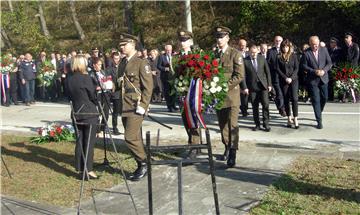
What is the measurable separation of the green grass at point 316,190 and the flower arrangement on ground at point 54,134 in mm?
5294

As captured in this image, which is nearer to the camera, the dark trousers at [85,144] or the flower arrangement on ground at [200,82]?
the flower arrangement on ground at [200,82]

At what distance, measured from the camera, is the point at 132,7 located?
31016 mm

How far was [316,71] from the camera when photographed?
1121 centimetres

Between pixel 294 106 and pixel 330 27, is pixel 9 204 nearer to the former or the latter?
pixel 294 106

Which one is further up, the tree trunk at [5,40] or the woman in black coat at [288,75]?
the tree trunk at [5,40]

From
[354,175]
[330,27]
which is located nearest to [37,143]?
[354,175]

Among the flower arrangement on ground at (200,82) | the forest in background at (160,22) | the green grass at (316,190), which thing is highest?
the forest in background at (160,22)

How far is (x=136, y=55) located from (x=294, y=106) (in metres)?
4.69

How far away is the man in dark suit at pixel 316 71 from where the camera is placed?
11.2m

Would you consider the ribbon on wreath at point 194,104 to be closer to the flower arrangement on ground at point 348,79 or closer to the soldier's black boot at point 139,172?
the soldier's black boot at point 139,172

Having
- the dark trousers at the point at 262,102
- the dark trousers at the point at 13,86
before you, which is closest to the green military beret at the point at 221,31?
the dark trousers at the point at 262,102

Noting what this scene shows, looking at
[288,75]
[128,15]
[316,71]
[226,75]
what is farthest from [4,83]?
[226,75]

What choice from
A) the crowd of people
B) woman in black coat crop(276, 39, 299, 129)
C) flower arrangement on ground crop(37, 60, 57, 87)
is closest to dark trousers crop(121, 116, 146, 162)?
the crowd of people

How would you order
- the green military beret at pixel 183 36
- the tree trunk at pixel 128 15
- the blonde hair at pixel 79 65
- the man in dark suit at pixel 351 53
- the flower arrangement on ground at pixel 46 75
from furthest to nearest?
the tree trunk at pixel 128 15 → the flower arrangement on ground at pixel 46 75 → the man in dark suit at pixel 351 53 → the green military beret at pixel 183 36 → the blonde hair at pixel 79 65
